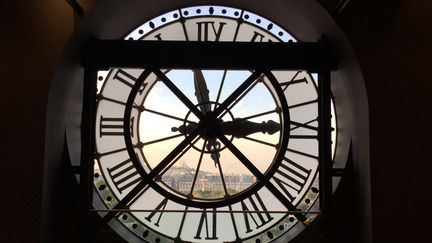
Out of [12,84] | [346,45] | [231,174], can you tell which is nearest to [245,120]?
[231,174]

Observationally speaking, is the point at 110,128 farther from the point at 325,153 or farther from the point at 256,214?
the point at 325,153

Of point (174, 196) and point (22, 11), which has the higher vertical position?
point (22, 11)

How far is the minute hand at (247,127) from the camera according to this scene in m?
3.59

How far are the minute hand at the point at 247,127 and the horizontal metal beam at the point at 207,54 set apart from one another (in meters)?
0.46

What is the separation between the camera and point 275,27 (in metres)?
3.72

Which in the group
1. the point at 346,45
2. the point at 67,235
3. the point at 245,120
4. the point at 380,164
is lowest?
the point at 67,235

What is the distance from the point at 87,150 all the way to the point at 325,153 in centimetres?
166

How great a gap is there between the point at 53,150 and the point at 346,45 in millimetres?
2007

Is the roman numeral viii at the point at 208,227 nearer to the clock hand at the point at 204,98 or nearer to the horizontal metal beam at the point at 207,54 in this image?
the clock hand at the point at 204,98

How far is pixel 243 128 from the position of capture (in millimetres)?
3613

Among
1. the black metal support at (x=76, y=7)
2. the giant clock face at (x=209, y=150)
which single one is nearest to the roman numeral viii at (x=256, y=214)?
the giant clock face at (x=209, y=150)

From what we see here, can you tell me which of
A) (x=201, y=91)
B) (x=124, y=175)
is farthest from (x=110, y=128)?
(x=201, y=91)

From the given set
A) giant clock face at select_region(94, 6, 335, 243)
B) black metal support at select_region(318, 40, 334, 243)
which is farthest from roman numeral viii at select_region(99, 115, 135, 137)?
black metal support at select_region(318, 40, 334, 243)

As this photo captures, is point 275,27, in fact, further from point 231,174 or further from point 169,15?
point 231,174
